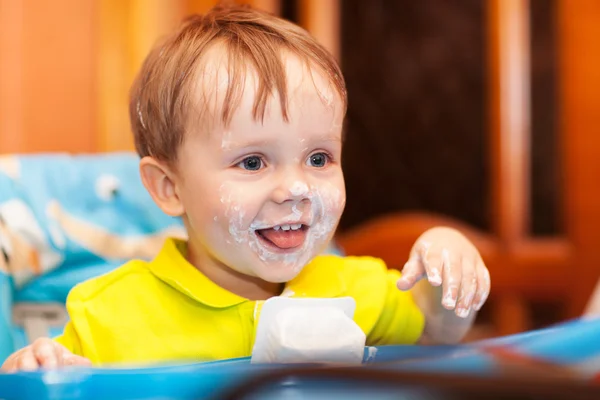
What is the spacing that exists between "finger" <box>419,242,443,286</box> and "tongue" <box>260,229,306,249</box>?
0.43 ft

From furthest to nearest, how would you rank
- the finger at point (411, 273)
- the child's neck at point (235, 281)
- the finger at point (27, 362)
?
the child's neck at point (235, 281)
the finger at point (411, 273)
the finger at point (27, 362)

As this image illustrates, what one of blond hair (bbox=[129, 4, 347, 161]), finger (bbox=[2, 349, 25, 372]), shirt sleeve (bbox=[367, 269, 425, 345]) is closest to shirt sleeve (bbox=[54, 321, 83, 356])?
finger (bbox=[2, 349, 25, 372])

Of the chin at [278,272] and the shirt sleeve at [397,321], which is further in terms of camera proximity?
the shirt sleeve at [397,321]

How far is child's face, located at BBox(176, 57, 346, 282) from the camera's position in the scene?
77 cm

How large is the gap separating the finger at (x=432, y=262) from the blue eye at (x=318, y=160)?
14 cm

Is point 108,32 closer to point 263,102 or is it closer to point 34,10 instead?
point 34,10

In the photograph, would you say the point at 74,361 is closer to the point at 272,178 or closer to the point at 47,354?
the point at 47,354

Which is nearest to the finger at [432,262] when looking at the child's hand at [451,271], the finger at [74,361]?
the child's hand at [451,271]

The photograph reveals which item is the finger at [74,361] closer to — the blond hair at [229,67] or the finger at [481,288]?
the blond hair at [229,67]

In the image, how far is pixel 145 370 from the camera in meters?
0.57

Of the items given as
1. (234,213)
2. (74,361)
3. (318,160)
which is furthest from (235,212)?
(74,361)

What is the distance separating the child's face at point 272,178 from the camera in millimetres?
765

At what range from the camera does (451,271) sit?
796 millimetres

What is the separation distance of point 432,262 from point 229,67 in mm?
287
